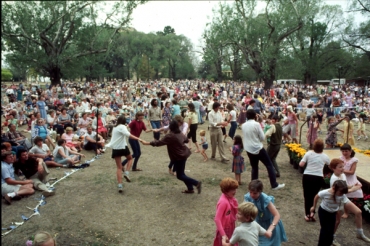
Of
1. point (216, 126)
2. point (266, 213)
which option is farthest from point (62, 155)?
point (266, 213)

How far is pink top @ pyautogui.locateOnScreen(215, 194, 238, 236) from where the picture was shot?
11.3 feet

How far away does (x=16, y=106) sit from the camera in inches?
647

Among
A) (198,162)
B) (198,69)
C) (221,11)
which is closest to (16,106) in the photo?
(198,162)

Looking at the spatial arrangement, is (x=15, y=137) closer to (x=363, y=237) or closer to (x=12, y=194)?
(x=12, y=194)

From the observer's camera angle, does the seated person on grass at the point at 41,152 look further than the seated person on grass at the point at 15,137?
No

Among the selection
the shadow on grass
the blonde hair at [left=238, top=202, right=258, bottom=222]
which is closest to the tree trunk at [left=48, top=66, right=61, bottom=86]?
the shadow on grass

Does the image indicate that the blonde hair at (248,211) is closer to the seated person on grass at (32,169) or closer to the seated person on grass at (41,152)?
the seated person on grass at (32,169)

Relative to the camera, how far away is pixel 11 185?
6.39m

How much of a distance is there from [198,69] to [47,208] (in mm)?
74750

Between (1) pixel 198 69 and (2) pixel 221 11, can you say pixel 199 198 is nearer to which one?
(2) pixel 221 11

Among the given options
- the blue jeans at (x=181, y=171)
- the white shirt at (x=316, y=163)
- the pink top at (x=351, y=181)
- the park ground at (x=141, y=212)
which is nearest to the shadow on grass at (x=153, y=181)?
the park ground at (x=141, y=212)

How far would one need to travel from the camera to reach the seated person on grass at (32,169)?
22.4ft

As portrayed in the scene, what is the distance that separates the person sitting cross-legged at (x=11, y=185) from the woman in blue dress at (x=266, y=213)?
468 cm

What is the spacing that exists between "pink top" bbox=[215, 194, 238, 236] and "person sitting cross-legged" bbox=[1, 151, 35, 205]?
14.3 ft
